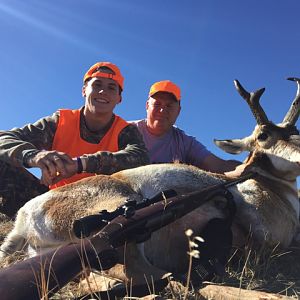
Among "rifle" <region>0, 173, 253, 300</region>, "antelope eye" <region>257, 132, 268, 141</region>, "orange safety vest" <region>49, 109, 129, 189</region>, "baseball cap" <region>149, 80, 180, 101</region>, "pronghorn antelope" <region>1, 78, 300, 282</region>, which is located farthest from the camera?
"baseball cap" <region>149, 80, 180, 101</region>

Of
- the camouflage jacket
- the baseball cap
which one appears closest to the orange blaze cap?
the camouflage jacket

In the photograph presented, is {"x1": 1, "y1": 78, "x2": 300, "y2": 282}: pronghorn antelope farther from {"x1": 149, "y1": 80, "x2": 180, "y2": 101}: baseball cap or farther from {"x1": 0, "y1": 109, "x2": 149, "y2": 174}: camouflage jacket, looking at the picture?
{"x1": 149, "y1": 80, "x2": 180, "y2": 101}: baseball cap

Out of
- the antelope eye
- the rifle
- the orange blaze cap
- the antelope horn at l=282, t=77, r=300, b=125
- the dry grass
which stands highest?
the orange blaze cap

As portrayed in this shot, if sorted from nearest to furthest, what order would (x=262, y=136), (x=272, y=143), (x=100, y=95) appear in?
(x=272, y=143), (x=262, y=136), (x=100, y=95)

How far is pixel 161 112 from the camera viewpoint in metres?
7.27

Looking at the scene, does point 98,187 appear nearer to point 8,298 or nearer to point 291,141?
point 8,298

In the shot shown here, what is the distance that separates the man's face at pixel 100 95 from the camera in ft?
19.1

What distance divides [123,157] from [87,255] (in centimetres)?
278

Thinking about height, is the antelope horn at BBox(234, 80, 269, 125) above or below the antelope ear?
above

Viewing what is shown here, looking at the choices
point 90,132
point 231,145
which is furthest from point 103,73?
point 231,145

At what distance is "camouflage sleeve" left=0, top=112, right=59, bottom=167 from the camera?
486 centimetres

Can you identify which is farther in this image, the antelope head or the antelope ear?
the antelope ear

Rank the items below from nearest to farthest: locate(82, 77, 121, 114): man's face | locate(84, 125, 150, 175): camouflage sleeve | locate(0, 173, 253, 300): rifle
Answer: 1. locate(0, 173, 253, 300): rifle
2. locate(84, 125, 150, 175): camouflage sleeve
3. locate(82, 77, 121, 114): man's face

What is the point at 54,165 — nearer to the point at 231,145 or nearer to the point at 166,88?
the point at 231,145
